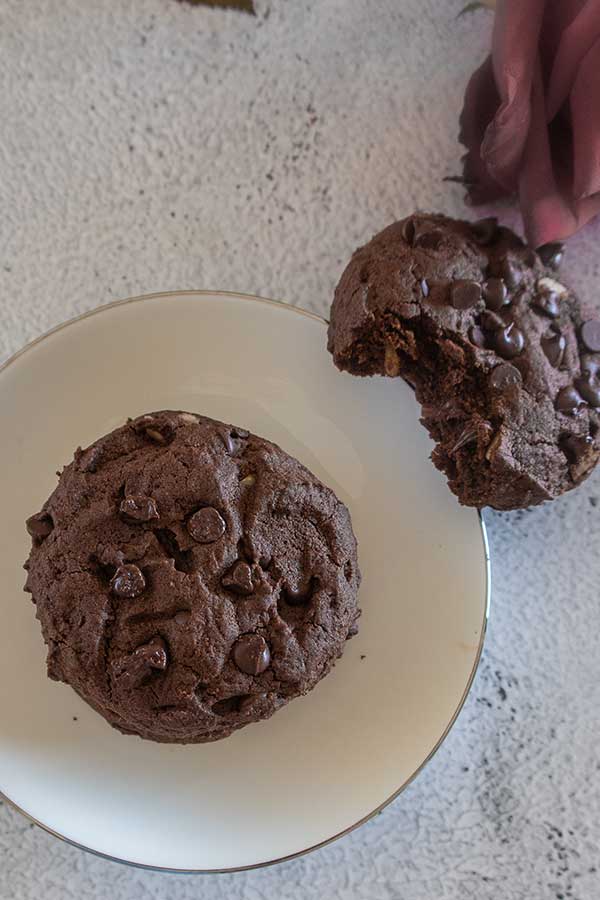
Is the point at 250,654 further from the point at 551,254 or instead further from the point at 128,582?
the point at 551,254

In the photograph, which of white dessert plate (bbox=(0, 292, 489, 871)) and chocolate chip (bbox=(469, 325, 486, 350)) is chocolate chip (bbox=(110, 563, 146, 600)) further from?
chocolate chip (bbox=(469, 325, 486, 350))

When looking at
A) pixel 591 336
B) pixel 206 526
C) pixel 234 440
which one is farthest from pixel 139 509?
pixel 591 336

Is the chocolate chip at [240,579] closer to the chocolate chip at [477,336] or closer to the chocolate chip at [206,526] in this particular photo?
the chocolate chip at [206,526]

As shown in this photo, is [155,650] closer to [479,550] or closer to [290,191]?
[479,550]

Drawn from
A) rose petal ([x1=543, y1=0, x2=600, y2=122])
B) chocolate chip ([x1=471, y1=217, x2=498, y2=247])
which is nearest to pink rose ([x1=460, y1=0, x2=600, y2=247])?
rose petal ([x1=543, y1=0, x2=600, y2=122])

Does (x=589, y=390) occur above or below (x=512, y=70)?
below

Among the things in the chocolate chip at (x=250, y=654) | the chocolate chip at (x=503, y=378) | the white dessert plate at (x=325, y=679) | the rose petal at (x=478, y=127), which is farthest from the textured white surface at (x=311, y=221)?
the chocolate chip at (x=250, y=654)

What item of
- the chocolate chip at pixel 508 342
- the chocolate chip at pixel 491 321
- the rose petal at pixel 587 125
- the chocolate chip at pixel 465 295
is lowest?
the chocolate chip at pixel 508 342
